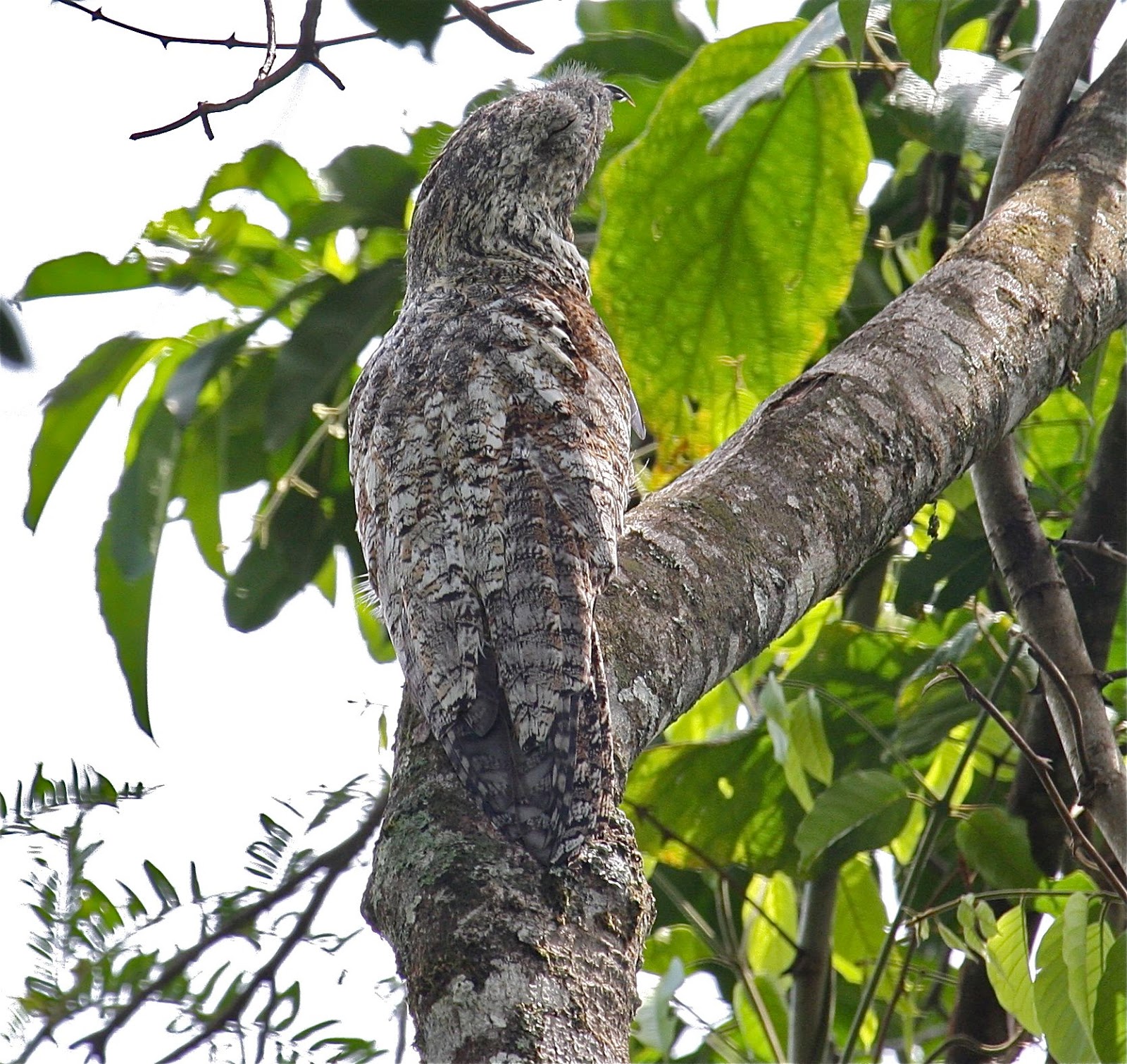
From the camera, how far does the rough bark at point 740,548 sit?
54.6 inches

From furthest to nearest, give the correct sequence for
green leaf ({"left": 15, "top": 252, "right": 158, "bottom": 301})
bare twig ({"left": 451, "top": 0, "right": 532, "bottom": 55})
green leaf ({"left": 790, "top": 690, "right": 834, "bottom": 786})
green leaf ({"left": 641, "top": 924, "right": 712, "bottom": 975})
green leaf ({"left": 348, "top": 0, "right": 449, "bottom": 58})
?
1. green leaf ({"left": 641, "top": 924, "right": 712, "bottom": 975})
2. green leaf ({"left": 15, "top": 252, "right": 158, "bottom": 301})
3. green leaf ({"left": 790, "top": 690, "right": 834, "bottom": 786})
4. bare twig ({"left": 451, "top": 0, "right": 532, "bottom": 55})
5. green leaf ({"left": 348, "top": 0, "right": 449, "bottom": 58})

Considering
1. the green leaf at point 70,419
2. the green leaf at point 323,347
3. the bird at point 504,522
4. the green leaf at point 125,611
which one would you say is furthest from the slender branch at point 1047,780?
the green leaf at point 70,419

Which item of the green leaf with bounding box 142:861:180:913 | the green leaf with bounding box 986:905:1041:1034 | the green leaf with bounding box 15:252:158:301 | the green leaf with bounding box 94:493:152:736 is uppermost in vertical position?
the green leaf with bounding box 15:252:158:301

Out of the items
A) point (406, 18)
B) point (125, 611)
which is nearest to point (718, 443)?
point (125, 611)

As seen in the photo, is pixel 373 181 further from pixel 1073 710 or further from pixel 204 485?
pixel 1073 710

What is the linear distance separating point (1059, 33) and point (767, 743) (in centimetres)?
188

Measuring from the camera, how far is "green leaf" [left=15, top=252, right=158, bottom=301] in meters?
3.12

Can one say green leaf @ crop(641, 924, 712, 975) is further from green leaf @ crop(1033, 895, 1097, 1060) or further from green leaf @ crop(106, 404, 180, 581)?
green leaf @ crop(106, 404, 180, 581)

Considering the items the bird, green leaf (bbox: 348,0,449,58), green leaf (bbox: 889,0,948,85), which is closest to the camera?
green leaf (bbox: 348,0,449,58)

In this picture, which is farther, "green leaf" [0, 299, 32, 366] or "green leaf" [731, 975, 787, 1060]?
"green leaf" [731, 975, 787, 1060]

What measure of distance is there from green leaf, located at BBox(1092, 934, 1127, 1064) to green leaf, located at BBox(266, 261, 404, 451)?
2.11 meters

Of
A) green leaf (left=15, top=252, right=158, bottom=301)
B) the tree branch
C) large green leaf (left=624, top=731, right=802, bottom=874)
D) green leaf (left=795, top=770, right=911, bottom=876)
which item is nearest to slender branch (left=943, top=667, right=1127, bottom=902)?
the tree branch

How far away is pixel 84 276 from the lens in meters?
3.17

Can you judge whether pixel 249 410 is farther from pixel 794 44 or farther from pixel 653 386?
pixel 794 44
